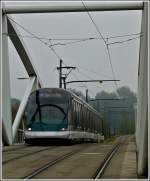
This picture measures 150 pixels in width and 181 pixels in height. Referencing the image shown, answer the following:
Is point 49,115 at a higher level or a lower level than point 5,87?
A: lower

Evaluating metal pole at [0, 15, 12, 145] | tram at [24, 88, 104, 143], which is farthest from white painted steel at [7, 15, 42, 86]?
tram at [24, 88, 104, 143]

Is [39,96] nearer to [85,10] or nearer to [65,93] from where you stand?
[65,93]

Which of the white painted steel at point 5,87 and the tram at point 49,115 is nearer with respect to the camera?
the tram at point 49,115

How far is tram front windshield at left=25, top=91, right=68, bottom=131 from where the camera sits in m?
24.3

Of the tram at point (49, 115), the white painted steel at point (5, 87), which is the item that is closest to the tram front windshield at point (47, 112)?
the tram at point (49, 115)

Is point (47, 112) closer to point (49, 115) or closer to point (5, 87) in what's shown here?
point (49, 115)

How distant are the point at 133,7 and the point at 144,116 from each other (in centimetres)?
1765

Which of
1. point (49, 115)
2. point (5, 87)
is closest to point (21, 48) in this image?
point (5, 87)

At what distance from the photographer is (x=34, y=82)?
1651 inches

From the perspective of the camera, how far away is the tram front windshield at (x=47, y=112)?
79.8 ft

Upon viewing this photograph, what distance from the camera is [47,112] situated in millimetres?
24266

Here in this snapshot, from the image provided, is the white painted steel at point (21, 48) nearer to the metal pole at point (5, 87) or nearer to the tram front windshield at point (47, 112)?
the metal pole at point (5, 87)

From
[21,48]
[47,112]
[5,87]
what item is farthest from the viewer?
[21,48]

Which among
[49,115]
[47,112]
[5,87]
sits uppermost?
[5,87]
